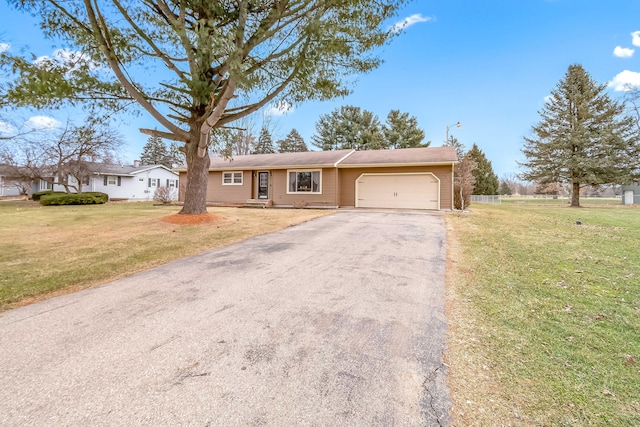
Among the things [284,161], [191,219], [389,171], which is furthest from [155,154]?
[191,219]

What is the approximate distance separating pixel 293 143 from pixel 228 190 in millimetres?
28317

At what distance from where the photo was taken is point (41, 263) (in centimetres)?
521

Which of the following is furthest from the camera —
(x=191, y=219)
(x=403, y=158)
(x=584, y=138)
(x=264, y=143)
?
(x=264, y=143)

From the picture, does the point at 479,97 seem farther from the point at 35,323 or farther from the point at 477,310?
the point at 35,323

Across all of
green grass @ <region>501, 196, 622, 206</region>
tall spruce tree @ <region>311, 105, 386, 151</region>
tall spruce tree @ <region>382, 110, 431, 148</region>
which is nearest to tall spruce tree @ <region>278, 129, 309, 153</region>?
tall spruce tree @ <region>311, 105, 386, 151</region>

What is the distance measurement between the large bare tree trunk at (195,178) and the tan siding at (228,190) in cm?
788

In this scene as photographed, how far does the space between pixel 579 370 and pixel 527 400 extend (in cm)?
71

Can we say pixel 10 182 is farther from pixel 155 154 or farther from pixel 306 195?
pixel 306 195

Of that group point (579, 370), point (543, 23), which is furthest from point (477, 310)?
point (543, 23)

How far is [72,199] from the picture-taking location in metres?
18.9

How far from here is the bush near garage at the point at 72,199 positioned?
1814 cm

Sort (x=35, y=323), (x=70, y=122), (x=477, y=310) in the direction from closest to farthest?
(x=35, y=323)
(x=477, y=310)
(x=70, y=122)

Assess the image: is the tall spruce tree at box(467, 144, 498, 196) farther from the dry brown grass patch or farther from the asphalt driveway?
the asphalt driveway

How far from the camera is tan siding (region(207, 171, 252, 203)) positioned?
18.4 m
